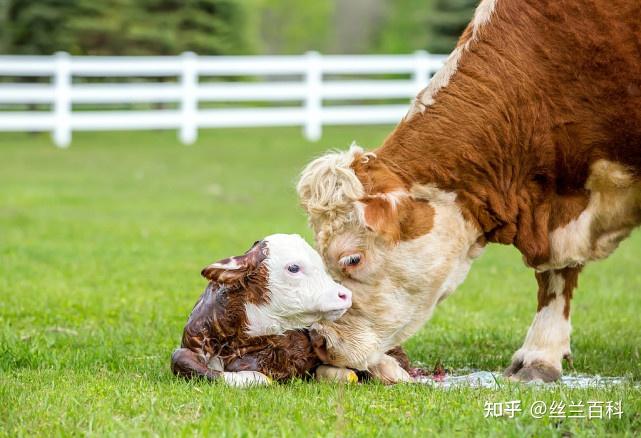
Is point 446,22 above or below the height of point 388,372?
above

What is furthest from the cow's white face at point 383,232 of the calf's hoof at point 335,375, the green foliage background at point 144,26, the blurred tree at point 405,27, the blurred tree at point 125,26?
the blurred tree at point 405,27

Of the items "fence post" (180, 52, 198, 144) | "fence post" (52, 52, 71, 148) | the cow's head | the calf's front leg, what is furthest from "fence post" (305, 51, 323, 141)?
the calf's front leg

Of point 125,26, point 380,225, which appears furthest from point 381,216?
point 125,26

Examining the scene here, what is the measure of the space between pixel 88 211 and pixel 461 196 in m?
9.92

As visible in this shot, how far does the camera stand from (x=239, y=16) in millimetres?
30844

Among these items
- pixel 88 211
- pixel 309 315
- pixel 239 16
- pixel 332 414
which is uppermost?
pixel 239 16

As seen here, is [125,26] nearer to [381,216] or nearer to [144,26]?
[144,26]

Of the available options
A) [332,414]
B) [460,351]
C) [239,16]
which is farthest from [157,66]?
[332,414]

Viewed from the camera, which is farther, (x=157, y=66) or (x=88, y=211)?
(x=157, y=66)

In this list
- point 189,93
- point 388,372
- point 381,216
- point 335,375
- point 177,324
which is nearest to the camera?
point 381,216

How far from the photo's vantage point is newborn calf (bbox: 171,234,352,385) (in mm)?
5242

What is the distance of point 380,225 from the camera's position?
5.31 metres

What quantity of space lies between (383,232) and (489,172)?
0.63 m

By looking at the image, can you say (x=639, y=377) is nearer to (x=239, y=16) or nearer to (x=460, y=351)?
(x=460, y=351)
